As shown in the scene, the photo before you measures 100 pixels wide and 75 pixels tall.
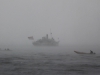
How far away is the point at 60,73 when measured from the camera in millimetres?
32781

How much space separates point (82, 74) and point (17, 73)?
31.5ft

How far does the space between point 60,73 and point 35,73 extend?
148 inches

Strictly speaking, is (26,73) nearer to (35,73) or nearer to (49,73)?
(35,73)

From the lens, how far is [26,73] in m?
32.5

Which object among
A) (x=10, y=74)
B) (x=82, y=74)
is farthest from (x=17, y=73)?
(x=82, y=74)

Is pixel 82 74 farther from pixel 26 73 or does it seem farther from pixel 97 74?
pixel 26 73

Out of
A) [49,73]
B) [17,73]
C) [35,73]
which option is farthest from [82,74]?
[17,73]

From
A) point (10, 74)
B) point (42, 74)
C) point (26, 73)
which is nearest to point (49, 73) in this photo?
A: point (42, 74)

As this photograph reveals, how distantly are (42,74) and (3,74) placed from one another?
560 centimetres

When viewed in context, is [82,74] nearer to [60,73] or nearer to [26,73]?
[60,73]

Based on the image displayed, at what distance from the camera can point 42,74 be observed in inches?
1248

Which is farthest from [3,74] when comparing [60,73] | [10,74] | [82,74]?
[82,74]

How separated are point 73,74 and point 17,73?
326 inches

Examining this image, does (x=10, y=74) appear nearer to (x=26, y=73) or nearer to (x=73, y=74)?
(x=26, y=73)
